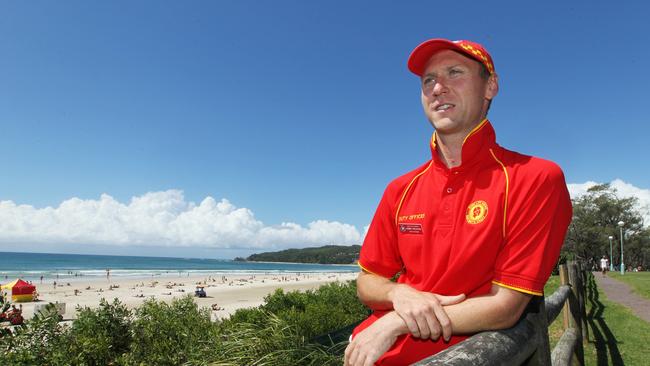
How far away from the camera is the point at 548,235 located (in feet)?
4.89

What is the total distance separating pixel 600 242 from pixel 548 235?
63.0 metres

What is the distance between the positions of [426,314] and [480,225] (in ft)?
1.22

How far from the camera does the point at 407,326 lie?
1539 millimetres

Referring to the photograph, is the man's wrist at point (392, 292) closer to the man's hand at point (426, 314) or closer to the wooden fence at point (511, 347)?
the man's hand at point (426, 314)

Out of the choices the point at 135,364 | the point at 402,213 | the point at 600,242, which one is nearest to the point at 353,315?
the point at 135,364

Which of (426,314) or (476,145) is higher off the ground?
(476,145)

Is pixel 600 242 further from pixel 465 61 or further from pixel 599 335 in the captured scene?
pixel 465 61

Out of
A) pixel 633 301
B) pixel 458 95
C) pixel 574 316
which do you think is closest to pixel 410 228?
pixel 458 95

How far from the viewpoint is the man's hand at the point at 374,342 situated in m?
1.48

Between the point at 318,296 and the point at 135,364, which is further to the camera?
the point at 318,296

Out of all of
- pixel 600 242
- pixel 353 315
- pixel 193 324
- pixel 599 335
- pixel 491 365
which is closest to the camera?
pixel 491 365

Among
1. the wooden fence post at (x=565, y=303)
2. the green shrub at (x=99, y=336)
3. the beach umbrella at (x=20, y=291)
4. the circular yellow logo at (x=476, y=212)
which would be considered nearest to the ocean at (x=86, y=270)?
the beach umbrella at (x=20, y=291)

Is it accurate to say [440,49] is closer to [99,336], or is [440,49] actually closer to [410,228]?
[410,228]

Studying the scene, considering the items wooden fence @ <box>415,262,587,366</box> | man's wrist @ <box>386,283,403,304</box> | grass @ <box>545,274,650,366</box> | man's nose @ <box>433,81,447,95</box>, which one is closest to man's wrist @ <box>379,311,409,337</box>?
man's wrist @ <box>386,283,403,304</box>
